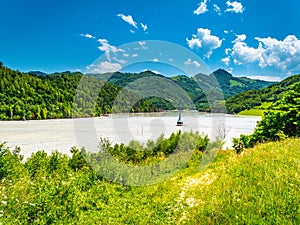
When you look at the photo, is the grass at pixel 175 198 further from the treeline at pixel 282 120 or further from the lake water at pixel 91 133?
the lake water at pixel 91 133

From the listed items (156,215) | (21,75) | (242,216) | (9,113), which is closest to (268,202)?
(242,216)

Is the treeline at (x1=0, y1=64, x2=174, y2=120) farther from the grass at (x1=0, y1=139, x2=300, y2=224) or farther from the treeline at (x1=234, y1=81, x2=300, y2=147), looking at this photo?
the grass at (x1=0, y1=139, x2=300, y2=224)

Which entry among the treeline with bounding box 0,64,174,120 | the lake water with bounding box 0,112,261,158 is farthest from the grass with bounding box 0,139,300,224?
the treeline with bounding box 0,64,174,120

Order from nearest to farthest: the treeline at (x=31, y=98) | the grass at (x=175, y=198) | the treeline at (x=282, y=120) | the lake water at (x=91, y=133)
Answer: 1. the grass at (x=175, y=198)
2. the treeline at (x=282, y=120)
3. the lake water at (x=91, y=133)
4. the treeline at (x=31, y=98)

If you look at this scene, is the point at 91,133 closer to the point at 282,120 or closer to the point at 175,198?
the point at 282,120

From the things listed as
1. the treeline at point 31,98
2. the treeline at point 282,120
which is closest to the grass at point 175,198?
the treeline at point 282,120

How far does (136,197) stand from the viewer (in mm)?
6773

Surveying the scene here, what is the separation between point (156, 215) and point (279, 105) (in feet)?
29.6

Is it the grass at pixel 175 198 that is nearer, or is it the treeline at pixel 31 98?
the grass at pixel 175 198

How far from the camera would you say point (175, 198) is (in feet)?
20.6

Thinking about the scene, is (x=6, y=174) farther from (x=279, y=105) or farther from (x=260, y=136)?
(x=279, y=105)

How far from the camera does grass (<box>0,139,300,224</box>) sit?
4.43 metres

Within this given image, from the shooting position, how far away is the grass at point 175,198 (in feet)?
14.5

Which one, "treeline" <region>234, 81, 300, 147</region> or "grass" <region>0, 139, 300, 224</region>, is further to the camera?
"treeline" <region>234, 81, 300, 147</region>
